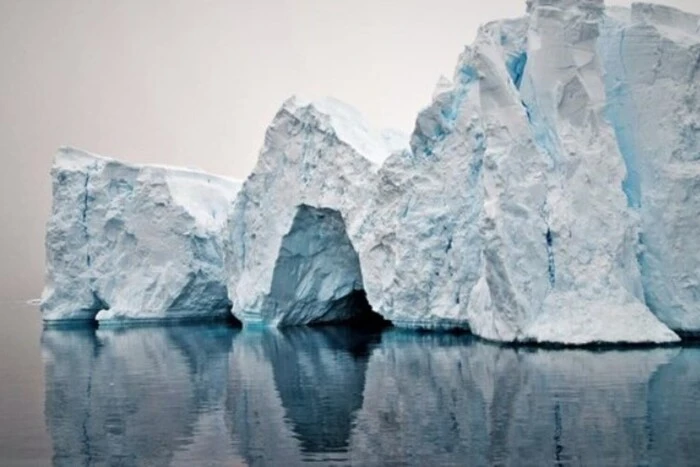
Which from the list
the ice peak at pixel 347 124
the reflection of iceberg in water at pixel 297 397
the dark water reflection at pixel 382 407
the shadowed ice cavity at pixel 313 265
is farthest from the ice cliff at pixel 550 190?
the reflection of iceberg in water at pixel 297 397

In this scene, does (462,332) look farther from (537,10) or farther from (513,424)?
(513,424)

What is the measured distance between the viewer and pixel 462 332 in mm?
23406

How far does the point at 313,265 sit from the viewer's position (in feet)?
93.7

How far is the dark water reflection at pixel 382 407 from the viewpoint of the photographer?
8805 millimetres

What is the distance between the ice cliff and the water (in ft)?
4.82

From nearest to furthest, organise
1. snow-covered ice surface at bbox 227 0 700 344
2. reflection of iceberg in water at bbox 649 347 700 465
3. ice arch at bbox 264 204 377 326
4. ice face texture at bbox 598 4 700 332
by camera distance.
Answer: reflection of iceberg in water at bbox 649 347 700 465 → snow-covered ice surface at bbox 227 0 700 344 → ice face texture at bbox 598 4 700 332 → ice arch at bbox 264 204 377 326

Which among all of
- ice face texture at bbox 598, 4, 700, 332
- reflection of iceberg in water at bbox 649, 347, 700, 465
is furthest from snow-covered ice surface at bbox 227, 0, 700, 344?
reflection of iceberg in water at bbox 649, 347, 700, 465

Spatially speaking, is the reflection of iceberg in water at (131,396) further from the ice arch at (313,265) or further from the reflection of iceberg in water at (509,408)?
the ice arch at (313,265)

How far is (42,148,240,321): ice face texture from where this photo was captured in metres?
32.4

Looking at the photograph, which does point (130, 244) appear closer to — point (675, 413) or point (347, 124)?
point (347, 124)

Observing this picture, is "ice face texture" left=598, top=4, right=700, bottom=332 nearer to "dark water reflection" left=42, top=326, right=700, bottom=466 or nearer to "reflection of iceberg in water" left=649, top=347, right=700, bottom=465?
"dark water reflection" left=42, top=326, right=700, bottom=466

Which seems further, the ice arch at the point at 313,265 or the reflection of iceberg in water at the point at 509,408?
the ice arch at the point at 313,265

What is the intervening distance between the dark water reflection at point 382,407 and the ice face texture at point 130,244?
1221cm

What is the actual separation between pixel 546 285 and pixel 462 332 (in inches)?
192
